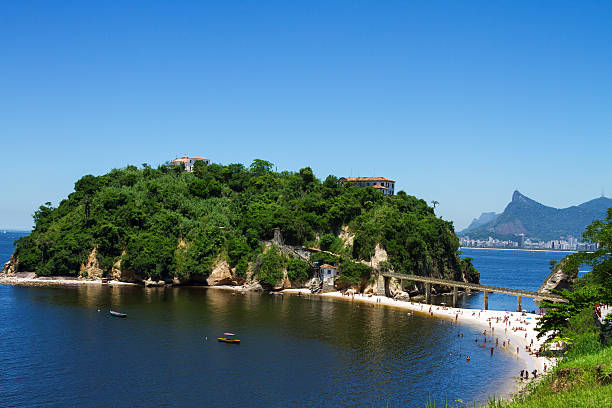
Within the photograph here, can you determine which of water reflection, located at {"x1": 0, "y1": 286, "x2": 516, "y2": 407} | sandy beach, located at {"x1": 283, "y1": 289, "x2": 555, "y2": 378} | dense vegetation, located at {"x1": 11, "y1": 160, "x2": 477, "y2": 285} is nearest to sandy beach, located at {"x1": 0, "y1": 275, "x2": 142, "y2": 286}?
dense vegetation, located at {"x1": 11, "y1": 160, "x2": 477, "y2": 285}

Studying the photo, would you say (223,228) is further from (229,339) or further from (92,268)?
(229,339)

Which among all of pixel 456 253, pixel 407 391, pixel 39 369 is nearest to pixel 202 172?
pixel 456 253

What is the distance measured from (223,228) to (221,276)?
12207mm

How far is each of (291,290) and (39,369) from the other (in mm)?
60841

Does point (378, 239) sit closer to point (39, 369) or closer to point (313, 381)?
point (313, 381)

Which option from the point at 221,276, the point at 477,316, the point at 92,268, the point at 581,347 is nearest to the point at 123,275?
the point at 92,268

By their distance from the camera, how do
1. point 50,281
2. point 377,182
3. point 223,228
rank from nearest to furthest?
point 50,281
point 223,228
point 377,182

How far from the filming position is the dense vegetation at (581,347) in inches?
1069

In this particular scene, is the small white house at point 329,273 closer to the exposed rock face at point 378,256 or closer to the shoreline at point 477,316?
the shoreline at point 477,316

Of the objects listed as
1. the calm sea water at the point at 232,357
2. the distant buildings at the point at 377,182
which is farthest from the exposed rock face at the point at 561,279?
the distant buildings at the point at 377,182

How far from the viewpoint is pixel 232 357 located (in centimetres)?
5472

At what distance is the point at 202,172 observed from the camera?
145 m

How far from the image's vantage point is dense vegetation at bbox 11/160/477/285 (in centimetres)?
10675

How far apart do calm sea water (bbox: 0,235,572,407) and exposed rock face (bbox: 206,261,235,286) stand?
21274 millimetres
